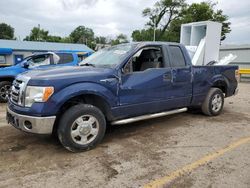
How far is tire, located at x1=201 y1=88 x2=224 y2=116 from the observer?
245 inches

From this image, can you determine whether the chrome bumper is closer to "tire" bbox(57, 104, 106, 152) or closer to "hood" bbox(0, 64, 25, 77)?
"tire" bbox(57, 104, 106, 152)

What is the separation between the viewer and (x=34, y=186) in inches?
121

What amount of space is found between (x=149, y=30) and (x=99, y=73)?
4444 cm

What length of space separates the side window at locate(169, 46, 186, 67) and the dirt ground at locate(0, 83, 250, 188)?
56.7 inches

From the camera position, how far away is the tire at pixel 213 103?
245 inches

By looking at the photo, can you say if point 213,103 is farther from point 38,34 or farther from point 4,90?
point 38,34

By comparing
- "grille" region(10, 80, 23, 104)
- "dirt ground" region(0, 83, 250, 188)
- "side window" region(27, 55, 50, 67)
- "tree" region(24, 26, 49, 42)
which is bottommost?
"dirt ground" region(0, 83, 250, 188)

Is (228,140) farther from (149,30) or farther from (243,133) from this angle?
(149,30)

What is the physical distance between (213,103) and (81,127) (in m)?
3.89

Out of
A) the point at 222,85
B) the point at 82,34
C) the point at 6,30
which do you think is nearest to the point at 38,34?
the point at 6,30

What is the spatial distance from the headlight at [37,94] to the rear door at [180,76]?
2690mm

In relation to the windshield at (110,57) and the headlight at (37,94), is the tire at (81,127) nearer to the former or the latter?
the headlight at (37,94)

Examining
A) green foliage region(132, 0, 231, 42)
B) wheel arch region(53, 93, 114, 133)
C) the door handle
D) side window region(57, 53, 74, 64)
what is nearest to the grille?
wheel arch region(53, 93, 114, 133)

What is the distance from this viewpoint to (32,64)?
9.36 meters
